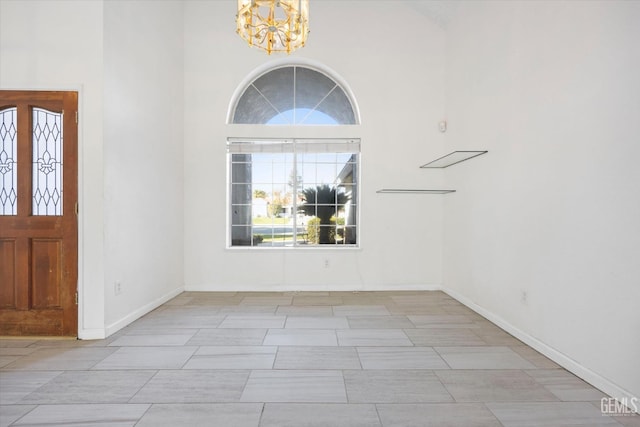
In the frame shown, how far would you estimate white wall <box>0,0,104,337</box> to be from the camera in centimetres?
295

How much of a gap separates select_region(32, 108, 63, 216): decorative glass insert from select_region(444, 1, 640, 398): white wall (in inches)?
154

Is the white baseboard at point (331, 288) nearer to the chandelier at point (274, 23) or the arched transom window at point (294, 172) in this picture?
the arched transom window at point (294, 172)

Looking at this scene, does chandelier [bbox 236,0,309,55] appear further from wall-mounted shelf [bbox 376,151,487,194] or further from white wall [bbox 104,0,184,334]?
wall-mounted shelf [bbox 376,151,487,194]

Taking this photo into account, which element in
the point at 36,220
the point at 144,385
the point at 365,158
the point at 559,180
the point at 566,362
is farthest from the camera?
the point at 365,158

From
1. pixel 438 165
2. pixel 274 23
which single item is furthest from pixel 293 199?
pixel 274 23

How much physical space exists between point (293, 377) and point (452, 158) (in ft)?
10.3

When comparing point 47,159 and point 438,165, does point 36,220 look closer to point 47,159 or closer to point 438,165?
point 47,159

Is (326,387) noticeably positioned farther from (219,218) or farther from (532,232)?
(219,218)

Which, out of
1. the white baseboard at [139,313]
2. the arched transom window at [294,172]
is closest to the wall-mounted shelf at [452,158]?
the arched transom window at [294,172]

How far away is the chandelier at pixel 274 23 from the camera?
2475 millimetres

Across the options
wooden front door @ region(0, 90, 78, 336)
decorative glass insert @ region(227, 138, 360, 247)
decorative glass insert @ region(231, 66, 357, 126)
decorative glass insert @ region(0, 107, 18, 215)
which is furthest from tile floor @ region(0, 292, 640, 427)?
decorative glass insert @ region(231, 66, 357, 126)

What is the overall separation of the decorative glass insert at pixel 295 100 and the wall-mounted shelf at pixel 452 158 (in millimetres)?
1252

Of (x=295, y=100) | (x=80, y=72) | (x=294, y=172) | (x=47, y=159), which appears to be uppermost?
(x=295, y=100)

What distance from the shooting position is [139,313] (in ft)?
11.8
